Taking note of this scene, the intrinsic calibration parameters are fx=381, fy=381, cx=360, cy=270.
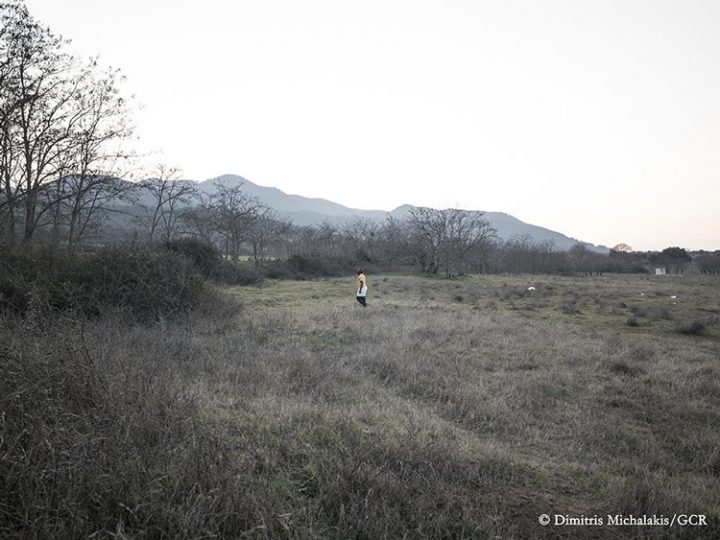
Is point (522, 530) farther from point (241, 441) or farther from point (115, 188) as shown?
point (115, 188)

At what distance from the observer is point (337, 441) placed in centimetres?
383

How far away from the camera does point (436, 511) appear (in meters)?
2.83

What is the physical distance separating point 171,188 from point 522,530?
139 ft

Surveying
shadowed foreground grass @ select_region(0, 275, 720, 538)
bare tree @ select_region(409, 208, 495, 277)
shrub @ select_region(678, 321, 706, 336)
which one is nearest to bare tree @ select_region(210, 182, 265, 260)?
bare tree @ select_region(409, 208, 495, 277)

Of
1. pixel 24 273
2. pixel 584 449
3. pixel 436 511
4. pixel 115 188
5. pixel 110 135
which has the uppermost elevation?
pixel 110 135

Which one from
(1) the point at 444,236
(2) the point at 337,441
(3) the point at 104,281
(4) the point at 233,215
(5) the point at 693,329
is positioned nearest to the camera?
(2) the point at 337,441

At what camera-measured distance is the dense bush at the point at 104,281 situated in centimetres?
909

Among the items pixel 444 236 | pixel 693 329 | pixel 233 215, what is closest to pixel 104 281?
pixel 693 329

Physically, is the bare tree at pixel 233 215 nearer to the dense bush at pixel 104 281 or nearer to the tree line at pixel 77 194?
the tree line at pixel 77 194

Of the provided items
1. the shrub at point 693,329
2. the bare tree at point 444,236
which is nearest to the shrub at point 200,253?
the shrub at point 693,329

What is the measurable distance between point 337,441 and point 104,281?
31.4 feet

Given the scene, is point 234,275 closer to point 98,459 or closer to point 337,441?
point 337,441

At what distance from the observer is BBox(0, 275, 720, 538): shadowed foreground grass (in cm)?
241

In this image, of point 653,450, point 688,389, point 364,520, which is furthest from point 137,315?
point 688,389
